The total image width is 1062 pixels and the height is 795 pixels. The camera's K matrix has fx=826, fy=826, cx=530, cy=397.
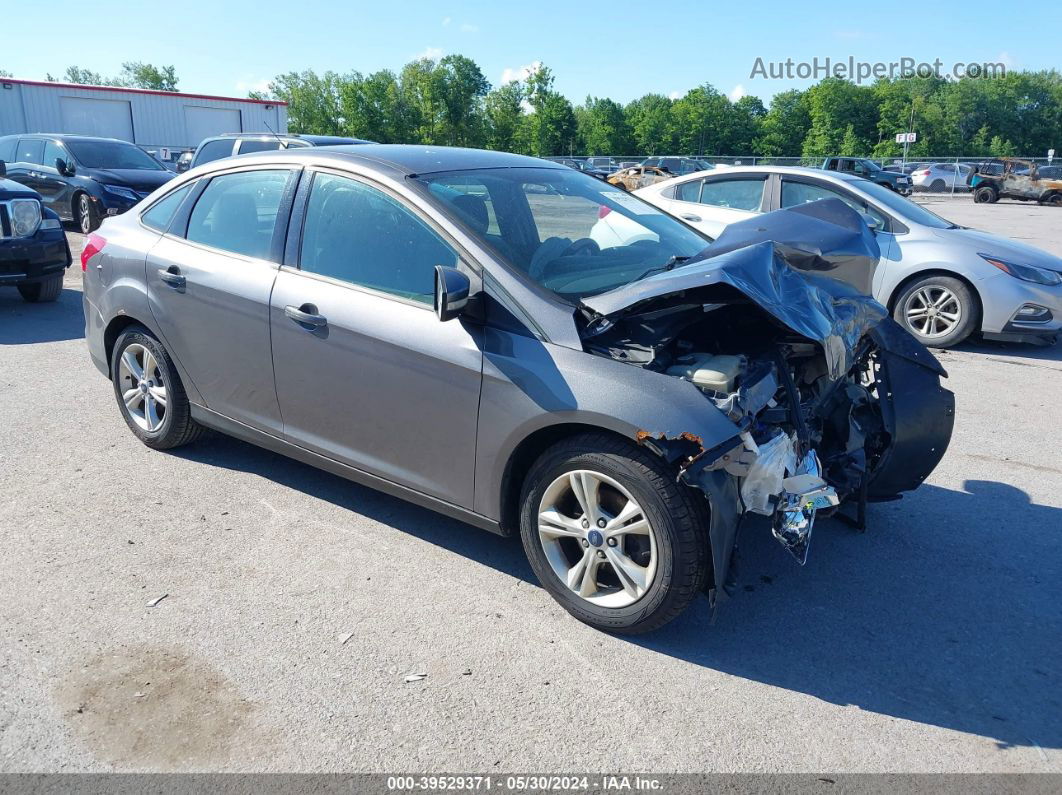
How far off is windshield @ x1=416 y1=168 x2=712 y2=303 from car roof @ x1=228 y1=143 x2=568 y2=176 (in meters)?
0.08

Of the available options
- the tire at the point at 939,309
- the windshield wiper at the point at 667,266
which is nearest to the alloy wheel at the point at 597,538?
the windshield wiper at the point at 667,266

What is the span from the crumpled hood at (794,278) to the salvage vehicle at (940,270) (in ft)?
12.1

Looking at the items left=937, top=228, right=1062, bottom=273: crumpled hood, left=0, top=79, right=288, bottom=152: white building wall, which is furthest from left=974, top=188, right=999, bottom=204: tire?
left=937, top=228, right=1062, bottom=273: crumpled hood

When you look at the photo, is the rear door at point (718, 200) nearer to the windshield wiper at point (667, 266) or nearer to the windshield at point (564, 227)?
the windshield at point (564, 227)

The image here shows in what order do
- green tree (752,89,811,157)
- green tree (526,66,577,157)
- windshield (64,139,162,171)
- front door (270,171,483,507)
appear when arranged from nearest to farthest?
front door (270,171,483,507) < windshield (64,139,162,171) < green tree (526,66,577,157) < green tree (752,89,811,157)

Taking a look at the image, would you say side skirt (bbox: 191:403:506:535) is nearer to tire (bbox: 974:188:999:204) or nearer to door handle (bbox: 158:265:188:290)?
door handle (bbox: 158:265:188:290)

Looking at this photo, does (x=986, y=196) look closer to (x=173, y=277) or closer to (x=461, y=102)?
(x=173, y=277)

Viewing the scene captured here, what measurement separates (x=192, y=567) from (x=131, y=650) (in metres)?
0.61

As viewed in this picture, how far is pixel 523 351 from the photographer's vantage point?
10.5 feet

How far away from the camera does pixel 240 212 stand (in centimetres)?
429

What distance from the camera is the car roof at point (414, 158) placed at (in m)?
3.87

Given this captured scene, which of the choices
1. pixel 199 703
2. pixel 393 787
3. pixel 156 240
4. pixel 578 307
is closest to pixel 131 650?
pixel 199 703

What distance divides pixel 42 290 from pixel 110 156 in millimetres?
6484

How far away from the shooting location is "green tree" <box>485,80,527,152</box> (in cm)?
8369
